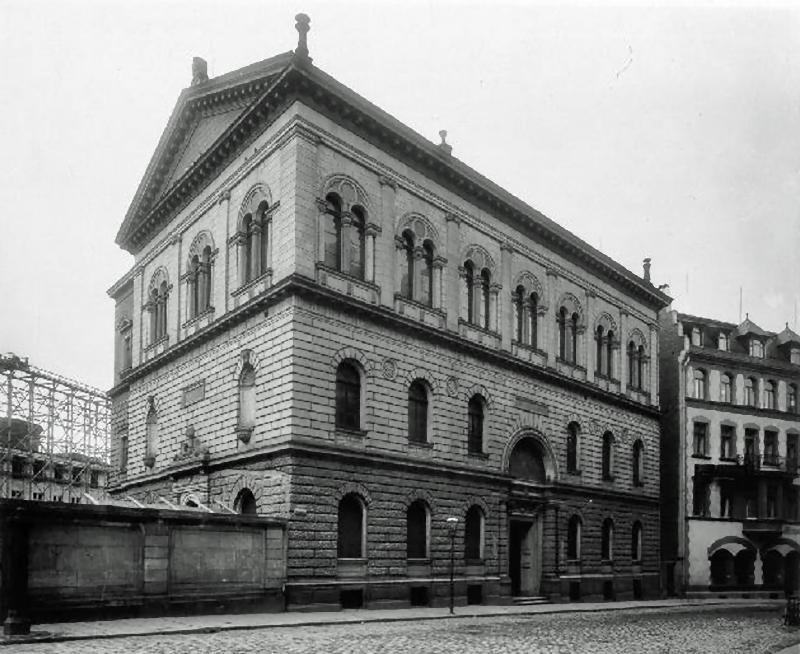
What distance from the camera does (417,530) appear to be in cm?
3206

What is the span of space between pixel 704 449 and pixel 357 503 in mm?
30005

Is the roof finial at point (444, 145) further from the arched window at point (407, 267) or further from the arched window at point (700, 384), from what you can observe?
the arched window at point (700, 384)

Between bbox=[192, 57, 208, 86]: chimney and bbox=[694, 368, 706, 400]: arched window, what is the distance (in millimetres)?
32410

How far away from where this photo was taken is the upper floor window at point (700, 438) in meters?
52.8

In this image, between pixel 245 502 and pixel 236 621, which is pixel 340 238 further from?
pixel 236 621

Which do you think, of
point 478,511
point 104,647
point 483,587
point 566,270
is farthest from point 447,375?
point 104,647

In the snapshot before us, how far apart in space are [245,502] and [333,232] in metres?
9.20

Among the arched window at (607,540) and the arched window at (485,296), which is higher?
the arched window at (485,296)

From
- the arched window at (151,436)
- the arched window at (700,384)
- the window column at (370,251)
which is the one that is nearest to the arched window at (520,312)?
the window column at (370,251)

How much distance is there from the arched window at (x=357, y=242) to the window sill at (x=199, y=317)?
19.9 ft

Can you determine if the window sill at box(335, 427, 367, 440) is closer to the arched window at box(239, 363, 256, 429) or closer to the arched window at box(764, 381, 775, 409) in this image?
the arched window at box(239, 363, 256, 429)

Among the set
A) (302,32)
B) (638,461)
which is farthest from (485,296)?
(638,461)

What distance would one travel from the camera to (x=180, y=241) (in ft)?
122

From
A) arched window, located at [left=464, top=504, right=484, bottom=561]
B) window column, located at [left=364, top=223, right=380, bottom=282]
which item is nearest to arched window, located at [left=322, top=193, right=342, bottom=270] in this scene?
window column, located at [left=364, top=223, right=380, bottom=282]
